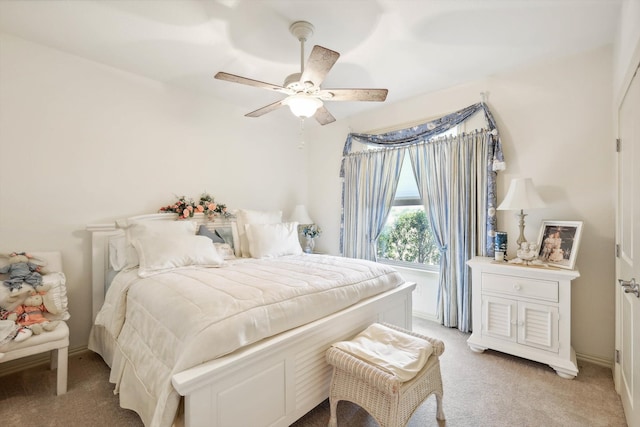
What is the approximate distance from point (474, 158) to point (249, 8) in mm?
2486

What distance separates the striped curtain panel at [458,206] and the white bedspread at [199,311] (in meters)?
1.15

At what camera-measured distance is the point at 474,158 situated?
120 inches

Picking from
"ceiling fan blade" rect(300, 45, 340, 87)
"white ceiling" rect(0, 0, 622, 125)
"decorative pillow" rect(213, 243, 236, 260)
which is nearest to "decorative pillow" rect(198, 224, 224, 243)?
"decorative pillow" rect(213, 243, 236, 260)

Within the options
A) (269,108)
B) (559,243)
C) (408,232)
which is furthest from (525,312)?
(269,108)

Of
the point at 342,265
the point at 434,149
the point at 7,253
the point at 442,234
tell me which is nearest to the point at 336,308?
the point at 342,265

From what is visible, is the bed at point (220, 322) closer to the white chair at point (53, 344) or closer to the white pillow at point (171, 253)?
the white pillow at point (171, 253)

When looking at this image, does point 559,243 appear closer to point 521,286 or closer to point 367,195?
point 521,286

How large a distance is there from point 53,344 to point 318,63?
8.44 feet

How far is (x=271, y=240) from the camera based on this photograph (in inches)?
123

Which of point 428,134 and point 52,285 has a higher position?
point 428,134

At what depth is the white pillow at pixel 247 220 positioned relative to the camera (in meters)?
3.25

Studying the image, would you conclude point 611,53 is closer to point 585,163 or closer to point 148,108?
point 585,163

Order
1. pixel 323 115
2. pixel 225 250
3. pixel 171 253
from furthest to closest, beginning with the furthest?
1. pixel 225 250
2. pixel 323 115
3. pixel 171 253

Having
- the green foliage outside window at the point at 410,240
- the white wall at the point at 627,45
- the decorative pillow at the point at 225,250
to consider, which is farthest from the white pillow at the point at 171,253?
the white wall at the point at 627,45
